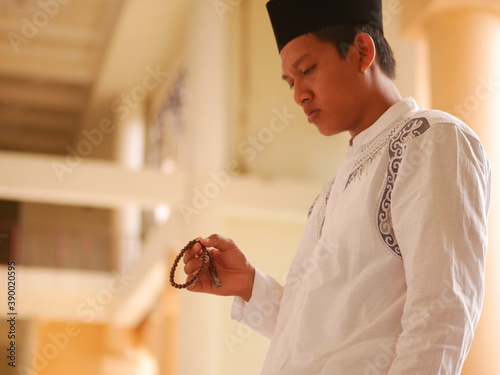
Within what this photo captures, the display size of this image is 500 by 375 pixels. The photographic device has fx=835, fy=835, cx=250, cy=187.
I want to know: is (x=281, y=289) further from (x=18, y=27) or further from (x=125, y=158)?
(x=125, y=158)

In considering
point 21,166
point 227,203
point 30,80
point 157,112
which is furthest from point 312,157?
point 30,80

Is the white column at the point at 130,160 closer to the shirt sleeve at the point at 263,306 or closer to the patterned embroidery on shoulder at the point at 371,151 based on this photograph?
the shirt sleeve at the point at 263,306

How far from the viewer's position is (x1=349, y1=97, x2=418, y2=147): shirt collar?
200cm

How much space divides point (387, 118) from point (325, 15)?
0.31 metres

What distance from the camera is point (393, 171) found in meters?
1.83

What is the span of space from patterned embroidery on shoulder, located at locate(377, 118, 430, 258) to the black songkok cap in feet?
1.15

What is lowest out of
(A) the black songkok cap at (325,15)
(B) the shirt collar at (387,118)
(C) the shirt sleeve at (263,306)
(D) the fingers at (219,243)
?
(C) the shirt sleeve at (263,306)

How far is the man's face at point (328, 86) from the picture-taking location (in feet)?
6.57

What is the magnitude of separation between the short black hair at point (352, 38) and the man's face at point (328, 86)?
1 cm

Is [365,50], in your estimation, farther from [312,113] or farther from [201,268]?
[201,268]

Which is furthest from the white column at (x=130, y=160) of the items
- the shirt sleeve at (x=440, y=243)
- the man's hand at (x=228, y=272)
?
the shirt sleeve at (x=440, y=243)

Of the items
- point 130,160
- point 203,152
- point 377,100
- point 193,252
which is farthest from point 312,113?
point 130,160

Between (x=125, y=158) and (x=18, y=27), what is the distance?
2825mm

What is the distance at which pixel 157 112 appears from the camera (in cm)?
1387
